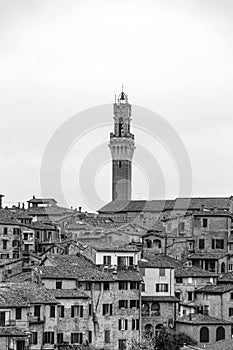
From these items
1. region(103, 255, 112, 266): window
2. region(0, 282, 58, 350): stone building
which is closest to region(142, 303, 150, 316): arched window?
region(103, 255, 112, 266): window

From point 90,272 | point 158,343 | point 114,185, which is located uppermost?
point 114,185

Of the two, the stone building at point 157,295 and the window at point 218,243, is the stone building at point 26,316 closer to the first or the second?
the stone building at point 157,295

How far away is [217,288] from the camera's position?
86.8 m

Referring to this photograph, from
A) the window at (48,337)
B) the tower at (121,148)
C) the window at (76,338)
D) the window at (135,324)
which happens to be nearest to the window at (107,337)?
the window at (135,324)

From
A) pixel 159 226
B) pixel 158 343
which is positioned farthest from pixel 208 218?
pixel 158 343

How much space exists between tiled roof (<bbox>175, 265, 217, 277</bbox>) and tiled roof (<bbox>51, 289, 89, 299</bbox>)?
13936mm

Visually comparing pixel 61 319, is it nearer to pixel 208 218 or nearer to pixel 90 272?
pixel 90 272

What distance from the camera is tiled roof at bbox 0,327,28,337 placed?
6538 cm

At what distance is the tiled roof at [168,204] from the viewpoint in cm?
11944

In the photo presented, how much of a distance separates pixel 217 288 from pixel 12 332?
2573cm

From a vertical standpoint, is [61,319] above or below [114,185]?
below

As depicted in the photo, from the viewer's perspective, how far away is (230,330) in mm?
82000

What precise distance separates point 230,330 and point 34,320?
18507 mm

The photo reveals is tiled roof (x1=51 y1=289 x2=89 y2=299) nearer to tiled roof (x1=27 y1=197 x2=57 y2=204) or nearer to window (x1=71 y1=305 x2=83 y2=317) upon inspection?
window (x1=71 y1=305 x2=83 y2=317)
